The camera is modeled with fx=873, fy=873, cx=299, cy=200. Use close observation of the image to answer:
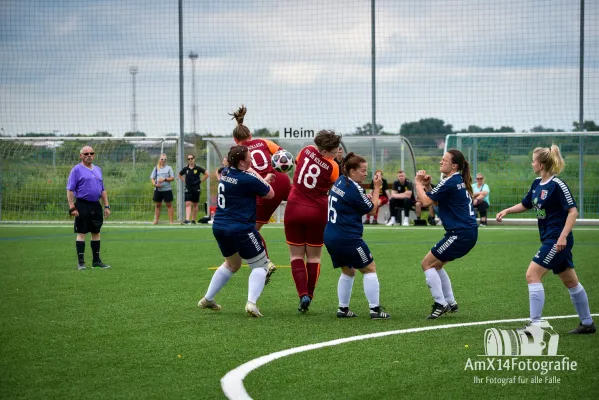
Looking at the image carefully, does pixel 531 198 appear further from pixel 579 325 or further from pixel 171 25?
pixel 171 25

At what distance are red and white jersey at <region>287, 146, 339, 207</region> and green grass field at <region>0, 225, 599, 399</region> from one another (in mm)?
1216

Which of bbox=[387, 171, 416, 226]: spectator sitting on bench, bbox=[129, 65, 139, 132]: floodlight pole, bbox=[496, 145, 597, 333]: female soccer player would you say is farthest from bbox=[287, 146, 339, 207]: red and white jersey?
bbox=[129, 65, 139, 132]: floodlight pole

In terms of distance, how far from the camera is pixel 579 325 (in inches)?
317

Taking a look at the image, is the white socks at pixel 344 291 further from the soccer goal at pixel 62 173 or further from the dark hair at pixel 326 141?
the soccer goal at pixel 62 173

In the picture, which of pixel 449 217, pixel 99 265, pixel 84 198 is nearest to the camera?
pixel 449 217

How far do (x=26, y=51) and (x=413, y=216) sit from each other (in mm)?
13605

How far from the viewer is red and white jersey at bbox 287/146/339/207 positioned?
929 cm

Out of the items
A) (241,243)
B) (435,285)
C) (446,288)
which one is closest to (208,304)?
(241,243)

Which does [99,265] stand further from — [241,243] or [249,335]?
[249,335]

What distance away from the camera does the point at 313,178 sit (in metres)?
9.31

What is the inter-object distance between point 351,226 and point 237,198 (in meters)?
1.21

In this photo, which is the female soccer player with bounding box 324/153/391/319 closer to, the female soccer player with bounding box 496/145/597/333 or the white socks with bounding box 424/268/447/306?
the white socks with bounding box 424/268/447/306

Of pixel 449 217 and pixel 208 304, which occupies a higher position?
pixel 449 217

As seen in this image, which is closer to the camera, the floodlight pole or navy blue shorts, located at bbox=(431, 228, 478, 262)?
navy blue shorts, located at bbox=(431, 228, 478, 262)
